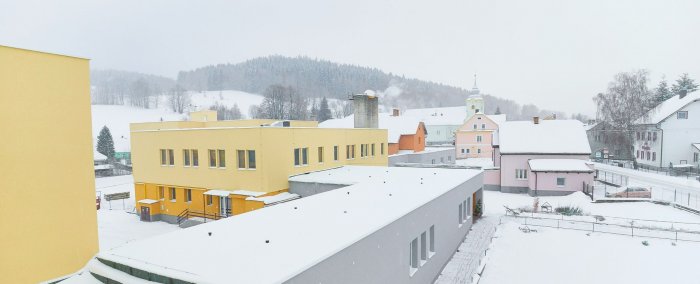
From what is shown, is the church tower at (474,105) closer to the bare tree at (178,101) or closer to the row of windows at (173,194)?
the row of windows at (173,194)

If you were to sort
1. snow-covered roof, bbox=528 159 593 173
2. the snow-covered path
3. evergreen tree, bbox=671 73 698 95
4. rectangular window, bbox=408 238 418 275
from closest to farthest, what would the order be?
rectangular window, bbox=408 238 418 275, the snow-covered path, snow-covered roof, bbox=528 159 593 173, evergreen tree, bbox=671 73 698 95

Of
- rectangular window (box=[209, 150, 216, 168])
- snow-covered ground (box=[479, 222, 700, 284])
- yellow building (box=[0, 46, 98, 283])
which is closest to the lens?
yellow building (box=[0, 46, 98, 283])

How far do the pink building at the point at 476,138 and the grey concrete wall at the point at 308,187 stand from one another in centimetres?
4487

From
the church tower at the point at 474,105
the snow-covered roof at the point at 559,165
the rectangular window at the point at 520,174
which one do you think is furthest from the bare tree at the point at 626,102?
the church tower at the point at 474,105

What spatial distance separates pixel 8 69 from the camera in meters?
9.15

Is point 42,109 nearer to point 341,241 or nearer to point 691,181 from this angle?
point 341,241

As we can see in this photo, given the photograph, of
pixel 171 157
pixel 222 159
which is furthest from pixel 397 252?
pixel 171 157

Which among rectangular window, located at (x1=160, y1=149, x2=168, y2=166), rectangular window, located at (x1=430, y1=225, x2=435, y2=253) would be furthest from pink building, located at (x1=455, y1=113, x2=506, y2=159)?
rectangular window, located at (x1=430, y1=225, x2=435, y2=253)

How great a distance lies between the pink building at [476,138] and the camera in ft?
195

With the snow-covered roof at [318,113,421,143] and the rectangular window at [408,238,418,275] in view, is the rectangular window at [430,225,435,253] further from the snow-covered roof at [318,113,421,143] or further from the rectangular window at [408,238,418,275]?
the snow-covered roof at [318,113,421,143]

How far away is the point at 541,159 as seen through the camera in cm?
3312

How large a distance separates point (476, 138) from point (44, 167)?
188ft

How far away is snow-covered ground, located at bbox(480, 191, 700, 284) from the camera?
13.9 metres

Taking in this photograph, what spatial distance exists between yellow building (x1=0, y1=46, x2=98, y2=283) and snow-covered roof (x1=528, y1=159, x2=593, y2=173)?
30.6 meters
